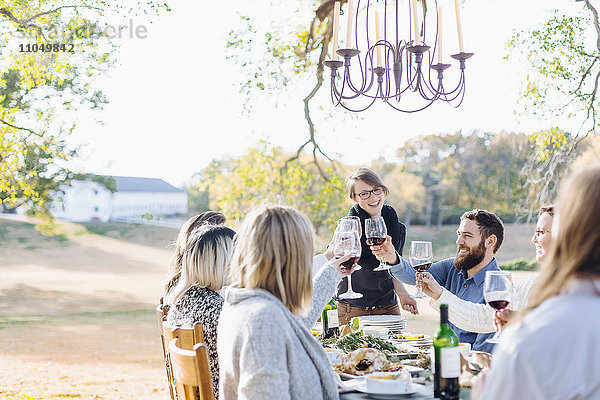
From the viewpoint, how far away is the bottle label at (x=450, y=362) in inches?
70.8

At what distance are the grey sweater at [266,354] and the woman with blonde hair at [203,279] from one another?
0.66 meters

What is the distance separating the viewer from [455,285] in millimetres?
3100

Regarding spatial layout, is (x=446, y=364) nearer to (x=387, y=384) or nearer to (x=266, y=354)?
(x=387, y=384)

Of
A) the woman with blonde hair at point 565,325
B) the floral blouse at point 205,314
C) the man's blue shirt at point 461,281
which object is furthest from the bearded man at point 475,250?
the woman with blonde hair at point 565,325

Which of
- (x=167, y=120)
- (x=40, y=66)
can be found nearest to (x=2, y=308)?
(x=167, y=120)

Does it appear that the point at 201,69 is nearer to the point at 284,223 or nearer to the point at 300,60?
the point at 300,60

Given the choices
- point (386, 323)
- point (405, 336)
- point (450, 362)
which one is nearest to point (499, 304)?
point (450, 362)

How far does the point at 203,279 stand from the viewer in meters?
2.47

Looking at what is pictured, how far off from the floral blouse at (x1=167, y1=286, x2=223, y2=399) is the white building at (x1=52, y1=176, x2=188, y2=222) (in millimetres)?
23046

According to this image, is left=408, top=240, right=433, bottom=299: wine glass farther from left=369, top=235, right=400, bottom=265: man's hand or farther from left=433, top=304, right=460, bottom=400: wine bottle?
left=433, top=304, right=460, bottom=400: wine bottle

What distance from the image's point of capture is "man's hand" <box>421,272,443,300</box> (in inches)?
98.3

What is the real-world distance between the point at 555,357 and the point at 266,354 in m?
0.71

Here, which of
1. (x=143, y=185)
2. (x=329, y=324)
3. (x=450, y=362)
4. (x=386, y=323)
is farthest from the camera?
(x=143, y=185)

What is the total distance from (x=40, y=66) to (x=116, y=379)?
4.62 metres
